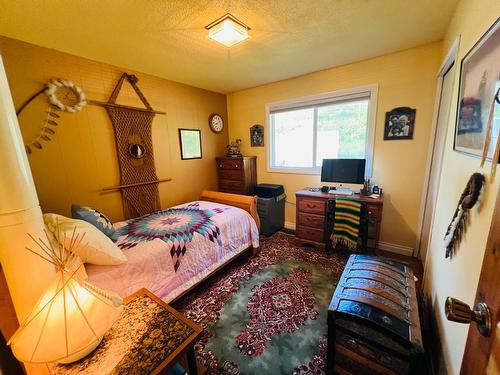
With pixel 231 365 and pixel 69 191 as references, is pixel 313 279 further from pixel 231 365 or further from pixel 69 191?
pixel 69 191

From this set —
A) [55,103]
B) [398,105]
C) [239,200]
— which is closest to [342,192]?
[398,105]

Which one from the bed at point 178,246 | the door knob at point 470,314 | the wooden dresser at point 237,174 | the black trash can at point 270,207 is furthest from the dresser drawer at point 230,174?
the door knob at point 470,314

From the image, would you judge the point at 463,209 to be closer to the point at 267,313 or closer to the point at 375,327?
the point at 375,327

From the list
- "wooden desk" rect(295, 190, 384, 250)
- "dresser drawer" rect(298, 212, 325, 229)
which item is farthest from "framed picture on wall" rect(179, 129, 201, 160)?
"dresser drawer" rect(298, 212, 325, 229)

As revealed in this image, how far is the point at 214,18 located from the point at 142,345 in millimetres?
2286

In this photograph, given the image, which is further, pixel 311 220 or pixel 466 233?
pixel 311 220

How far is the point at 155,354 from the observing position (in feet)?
2.87

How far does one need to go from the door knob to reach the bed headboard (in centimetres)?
225

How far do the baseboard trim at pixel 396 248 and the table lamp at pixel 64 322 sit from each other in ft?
10.1

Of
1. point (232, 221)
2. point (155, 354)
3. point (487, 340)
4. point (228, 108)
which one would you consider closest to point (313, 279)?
point (232, 221)

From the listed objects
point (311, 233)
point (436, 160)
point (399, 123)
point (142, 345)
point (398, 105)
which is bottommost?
point (311, 233)

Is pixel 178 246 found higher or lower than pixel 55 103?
lower

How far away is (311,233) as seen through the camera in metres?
2.81

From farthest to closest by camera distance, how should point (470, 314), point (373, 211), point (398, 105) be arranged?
A: point (398, 105) → point (373, 211) → point (470, 314)
